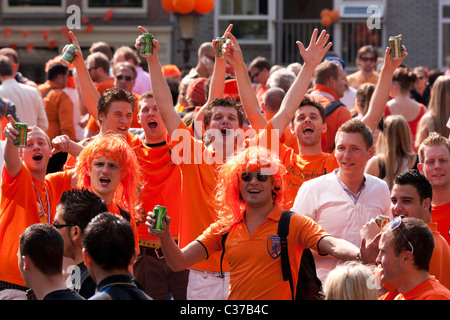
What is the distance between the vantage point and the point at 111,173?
4762mm

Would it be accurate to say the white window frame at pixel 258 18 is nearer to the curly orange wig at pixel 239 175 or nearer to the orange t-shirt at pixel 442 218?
the orange t-shirt at pixel 442 218

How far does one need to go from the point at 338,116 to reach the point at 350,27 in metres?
12.1

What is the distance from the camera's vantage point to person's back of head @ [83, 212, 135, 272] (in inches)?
138

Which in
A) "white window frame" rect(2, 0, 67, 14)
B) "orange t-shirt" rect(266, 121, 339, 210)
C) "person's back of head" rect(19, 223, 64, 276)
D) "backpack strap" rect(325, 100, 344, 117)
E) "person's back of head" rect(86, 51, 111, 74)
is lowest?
"person's back of head" rect(19, 223, 64, 276)

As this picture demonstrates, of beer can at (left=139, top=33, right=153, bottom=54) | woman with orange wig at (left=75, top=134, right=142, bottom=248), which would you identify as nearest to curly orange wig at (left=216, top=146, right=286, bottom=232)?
woman with orange wig at (left=75, top=134, right=142, bottom=248)

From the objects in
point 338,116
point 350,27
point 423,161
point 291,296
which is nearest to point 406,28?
point 350,27

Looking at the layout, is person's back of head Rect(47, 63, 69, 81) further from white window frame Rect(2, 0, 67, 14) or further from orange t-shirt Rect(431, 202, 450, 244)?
white window frame Rect(2, 0, 67, 14)

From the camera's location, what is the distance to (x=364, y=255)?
12.5 feet

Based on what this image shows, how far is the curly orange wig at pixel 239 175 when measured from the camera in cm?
427

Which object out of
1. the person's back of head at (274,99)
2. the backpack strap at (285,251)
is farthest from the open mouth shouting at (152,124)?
the backpack strap at (285,251)

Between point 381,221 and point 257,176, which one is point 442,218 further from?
point 257,176

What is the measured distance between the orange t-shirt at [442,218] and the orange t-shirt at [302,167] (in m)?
0.71

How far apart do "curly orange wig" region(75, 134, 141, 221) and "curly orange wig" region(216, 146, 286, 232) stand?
28.3 inches

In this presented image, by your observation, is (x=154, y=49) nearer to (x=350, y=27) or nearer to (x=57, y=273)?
Answer: (x=57, y=273)
